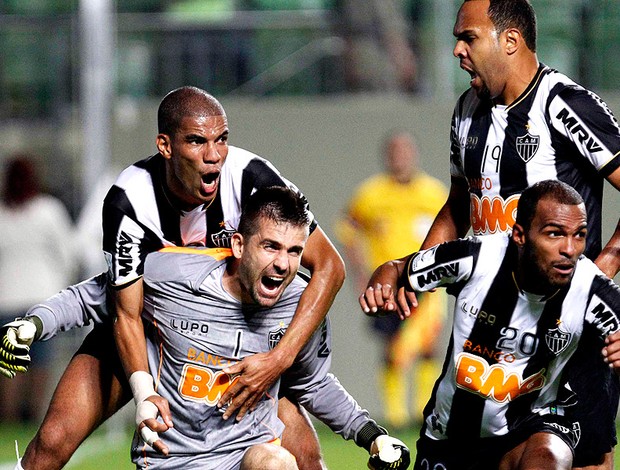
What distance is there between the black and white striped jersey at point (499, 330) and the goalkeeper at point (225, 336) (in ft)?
1.21

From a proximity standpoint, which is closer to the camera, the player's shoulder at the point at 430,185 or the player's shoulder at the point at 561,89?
the player's shoulder at the point at 561,89

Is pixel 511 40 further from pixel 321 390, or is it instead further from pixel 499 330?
pixel 321 390

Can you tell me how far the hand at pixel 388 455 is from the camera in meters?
4.77

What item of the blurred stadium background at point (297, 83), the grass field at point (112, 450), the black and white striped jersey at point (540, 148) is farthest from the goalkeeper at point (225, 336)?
the blurred stadium background at point (297, 83)

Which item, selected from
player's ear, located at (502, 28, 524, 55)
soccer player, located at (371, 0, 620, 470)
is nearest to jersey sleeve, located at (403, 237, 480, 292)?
soccer player, located at (371, 0, 620, 470)

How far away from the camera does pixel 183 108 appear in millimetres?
4930

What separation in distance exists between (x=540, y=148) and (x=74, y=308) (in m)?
1.98

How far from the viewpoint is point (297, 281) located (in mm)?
5203

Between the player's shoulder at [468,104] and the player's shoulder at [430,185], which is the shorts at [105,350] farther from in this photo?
the player's shoulder at [430,185]

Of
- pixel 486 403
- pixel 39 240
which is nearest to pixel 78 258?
pixel 39 240

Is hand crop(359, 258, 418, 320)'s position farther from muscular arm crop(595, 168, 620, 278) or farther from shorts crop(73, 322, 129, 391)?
shorts crop(73, 322, 129, 391)

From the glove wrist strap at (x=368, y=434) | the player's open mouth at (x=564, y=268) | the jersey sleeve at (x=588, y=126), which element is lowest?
the glove wrist strap at (x=368, y=434)

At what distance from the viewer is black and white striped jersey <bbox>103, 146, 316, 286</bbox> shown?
4.97 m

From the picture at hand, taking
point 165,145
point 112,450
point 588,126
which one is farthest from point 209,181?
point 112,450
